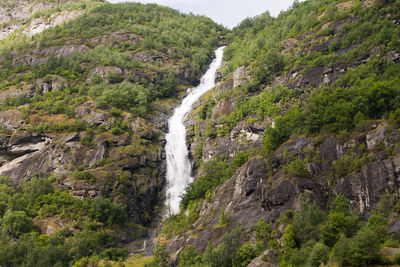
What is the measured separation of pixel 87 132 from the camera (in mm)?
76000

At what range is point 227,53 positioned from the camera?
12256 cm

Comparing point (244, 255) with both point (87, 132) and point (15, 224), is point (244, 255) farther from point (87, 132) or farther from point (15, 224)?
point (87, 132)

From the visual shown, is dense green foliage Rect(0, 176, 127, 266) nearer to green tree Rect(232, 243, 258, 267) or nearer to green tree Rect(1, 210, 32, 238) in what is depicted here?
green tree Rect(1, 210, 32, 238)

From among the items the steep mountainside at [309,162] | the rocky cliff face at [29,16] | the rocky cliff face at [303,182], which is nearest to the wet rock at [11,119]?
the steep mountainside at [309,162]

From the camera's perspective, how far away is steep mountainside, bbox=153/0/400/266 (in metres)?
31.2

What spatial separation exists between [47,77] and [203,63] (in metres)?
50.9

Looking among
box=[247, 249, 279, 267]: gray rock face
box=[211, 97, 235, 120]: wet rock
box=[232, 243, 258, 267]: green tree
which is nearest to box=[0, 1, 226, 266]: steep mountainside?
box=[211, 97, 235, 120]: wet rock

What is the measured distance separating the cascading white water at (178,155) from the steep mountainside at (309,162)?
364 centimetres

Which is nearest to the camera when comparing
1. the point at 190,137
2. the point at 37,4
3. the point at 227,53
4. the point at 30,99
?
the point at 190,137

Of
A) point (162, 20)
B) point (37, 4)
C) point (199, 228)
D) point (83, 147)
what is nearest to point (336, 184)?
point (199, 228)

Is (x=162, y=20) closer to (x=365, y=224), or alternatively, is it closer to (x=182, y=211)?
(x=182, y=211)

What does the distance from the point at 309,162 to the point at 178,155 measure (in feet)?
140

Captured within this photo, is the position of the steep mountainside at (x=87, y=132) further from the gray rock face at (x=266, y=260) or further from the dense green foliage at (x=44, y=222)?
the gray rock face at (x=266, y=260)

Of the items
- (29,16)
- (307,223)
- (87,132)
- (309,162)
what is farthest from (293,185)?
(29,16)
